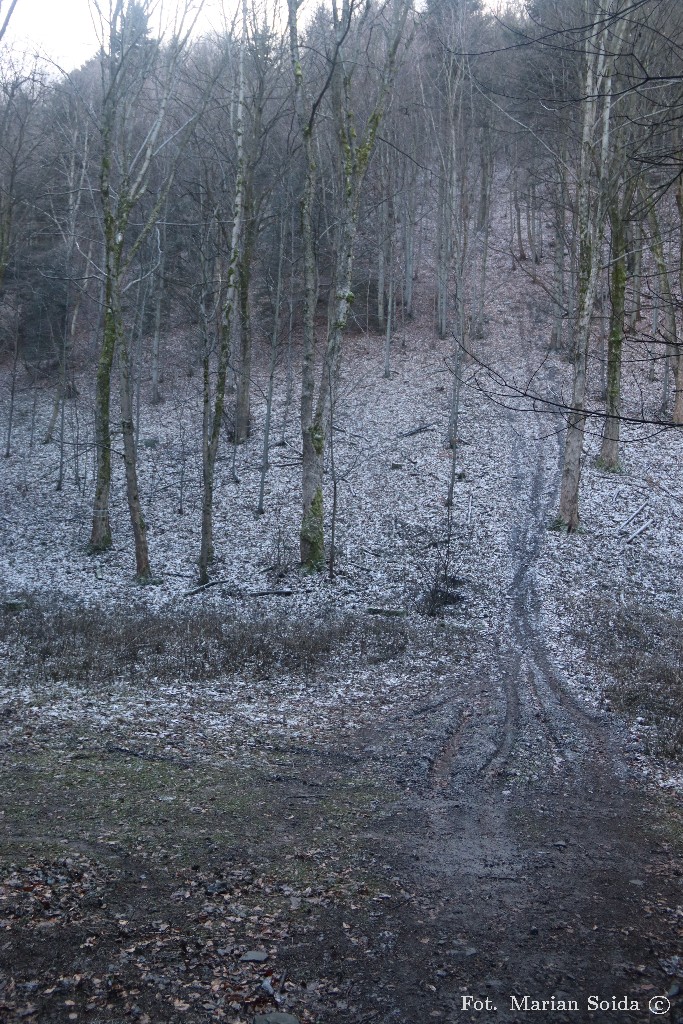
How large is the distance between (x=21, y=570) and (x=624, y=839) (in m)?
16.1

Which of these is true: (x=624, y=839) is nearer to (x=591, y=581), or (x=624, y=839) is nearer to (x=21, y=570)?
(x=591, y=581)

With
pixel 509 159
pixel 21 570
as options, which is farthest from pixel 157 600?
pixel 509 159

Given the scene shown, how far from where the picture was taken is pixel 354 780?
744cm

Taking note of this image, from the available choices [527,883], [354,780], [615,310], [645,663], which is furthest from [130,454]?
[615,310]

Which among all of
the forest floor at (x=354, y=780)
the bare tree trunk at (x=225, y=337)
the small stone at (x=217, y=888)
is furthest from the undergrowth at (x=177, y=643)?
the small stone at (x=217, y=888)

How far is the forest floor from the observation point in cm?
440

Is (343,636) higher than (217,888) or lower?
lower

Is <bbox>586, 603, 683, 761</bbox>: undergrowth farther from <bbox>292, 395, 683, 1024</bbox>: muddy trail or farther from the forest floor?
<bbox>292, 395, 683, 1024</bbox>: muddy trail

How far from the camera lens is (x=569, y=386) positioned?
29.3m

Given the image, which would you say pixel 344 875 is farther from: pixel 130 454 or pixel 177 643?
pixel 130 454

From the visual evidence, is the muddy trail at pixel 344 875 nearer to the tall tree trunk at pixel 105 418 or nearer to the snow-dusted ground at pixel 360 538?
the snow-dusted ground at pixel 360 538

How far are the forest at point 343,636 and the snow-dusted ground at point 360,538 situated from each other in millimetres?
110

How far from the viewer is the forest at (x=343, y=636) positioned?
4691 millimetres

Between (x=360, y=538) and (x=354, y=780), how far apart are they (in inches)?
458
